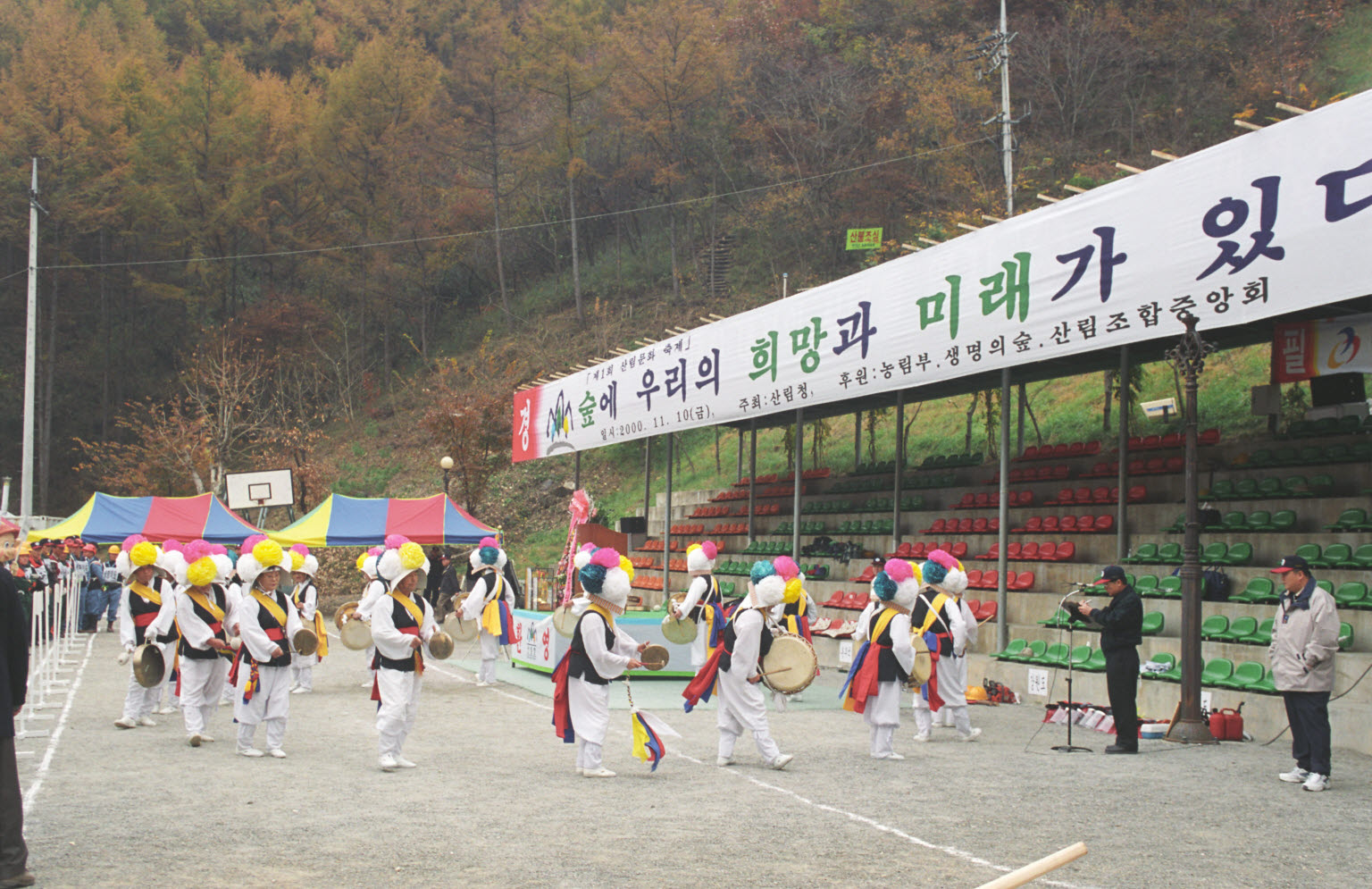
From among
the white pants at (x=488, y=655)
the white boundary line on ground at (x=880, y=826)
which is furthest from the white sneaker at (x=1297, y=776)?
the white pants at (x=488, y=655)

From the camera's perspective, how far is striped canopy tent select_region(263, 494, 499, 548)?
75.3 ft

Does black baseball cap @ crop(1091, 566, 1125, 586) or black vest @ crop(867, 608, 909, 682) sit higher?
black baseball cap @ crop(1091, 566, 1125, 586)

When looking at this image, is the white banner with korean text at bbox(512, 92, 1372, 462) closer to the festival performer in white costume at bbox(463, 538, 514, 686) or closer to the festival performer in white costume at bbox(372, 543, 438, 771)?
the festival performer in white costume at bbox(463, 538, 514, 686)

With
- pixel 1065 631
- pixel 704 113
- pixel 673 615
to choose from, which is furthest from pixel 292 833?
pixel 704 113

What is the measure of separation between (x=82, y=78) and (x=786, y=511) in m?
40.5

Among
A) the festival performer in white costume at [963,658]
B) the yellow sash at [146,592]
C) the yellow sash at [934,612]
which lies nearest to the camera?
the yellow sash at [934,612]

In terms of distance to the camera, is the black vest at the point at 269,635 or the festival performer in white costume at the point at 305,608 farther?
the festival performer in white costume at the point at 305,608

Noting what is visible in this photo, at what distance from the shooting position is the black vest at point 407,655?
9.34 m

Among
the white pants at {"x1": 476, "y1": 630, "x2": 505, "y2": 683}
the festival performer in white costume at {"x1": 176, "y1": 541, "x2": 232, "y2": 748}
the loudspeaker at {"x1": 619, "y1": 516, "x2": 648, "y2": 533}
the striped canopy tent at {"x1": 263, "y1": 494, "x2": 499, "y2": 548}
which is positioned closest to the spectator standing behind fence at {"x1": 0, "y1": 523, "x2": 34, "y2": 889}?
the festival performer in white costume at {"x1": 176, "y1": 541, "x2": 232, "y2": 748}

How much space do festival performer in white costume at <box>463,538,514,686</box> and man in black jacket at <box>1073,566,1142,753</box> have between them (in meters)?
8.32

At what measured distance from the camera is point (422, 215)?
5350 centimetres

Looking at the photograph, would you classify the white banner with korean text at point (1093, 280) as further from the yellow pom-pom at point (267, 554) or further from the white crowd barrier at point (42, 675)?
the white crowd barrier at point (42, 675)

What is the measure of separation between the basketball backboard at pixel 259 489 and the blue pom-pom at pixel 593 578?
80.2ft

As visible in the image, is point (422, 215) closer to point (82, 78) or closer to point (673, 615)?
point (82, 78)
